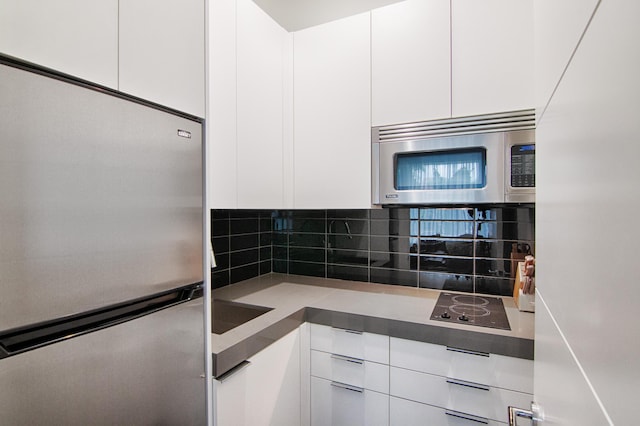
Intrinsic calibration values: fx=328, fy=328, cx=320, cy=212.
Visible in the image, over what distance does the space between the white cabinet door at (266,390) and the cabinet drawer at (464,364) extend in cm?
49

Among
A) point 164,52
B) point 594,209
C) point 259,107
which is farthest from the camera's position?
point 259,107

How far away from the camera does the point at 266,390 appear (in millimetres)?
1398

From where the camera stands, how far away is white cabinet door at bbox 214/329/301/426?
3.90ft

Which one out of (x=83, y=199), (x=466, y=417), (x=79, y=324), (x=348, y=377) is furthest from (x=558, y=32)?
(x=348, y=377)

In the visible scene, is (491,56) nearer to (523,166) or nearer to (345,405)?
(523,166)

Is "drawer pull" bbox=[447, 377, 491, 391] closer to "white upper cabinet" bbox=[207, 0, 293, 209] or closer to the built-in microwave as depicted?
the built-in microwave

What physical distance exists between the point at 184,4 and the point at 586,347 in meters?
1.24

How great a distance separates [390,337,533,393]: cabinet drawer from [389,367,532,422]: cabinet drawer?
22 millimetres

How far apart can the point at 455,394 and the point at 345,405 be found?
518 millimetres

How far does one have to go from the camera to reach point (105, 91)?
80 centimetres

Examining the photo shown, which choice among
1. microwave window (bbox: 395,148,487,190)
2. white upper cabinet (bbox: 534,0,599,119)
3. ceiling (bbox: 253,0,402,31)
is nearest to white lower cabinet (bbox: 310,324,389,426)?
microwave window (bbox: 395,148,487,190)

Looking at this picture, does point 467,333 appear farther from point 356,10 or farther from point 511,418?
point 356,10

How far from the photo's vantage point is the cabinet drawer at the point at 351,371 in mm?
1491

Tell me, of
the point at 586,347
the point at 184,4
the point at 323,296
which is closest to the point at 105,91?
the point at 184,4
